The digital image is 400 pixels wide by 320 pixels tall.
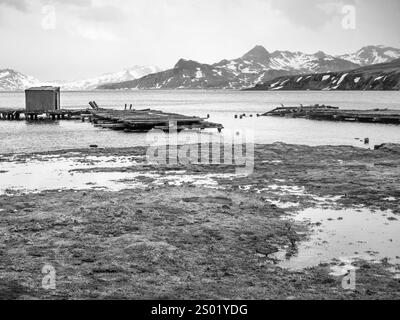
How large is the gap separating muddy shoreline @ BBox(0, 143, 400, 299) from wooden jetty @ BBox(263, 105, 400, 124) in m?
43.6

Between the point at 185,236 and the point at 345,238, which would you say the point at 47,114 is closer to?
the point at 185,236

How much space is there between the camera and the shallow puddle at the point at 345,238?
425 inches

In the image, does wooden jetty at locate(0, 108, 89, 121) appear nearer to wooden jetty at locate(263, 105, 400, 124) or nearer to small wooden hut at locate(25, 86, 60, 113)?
small wooden hut at locate(25, 86, 60, 113)

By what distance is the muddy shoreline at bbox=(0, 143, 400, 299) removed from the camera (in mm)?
9039

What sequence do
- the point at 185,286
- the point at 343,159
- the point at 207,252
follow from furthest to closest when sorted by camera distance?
the point at 343,159 → the point at 207,252 → the point at 185,286

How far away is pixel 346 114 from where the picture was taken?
70.6 metres

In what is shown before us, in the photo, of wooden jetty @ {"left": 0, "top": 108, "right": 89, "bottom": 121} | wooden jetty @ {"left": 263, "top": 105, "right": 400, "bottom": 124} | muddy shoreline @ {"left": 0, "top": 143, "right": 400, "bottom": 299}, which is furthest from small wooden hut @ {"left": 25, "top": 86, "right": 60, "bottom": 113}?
muddy shoreline @ {"left": 0, "top": 143, "right": 400, "bottom": 299}

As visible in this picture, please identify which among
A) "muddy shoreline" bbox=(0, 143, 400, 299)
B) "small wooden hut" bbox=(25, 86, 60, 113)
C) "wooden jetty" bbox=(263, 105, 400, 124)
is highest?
"small wooden hut" bbox=(25, 86, 60, 113)

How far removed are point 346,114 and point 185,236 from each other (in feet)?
208

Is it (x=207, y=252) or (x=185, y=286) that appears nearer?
(x=185, y=286)

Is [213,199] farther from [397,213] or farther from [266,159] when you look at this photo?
[266,159]

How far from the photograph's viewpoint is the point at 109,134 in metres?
50.2
